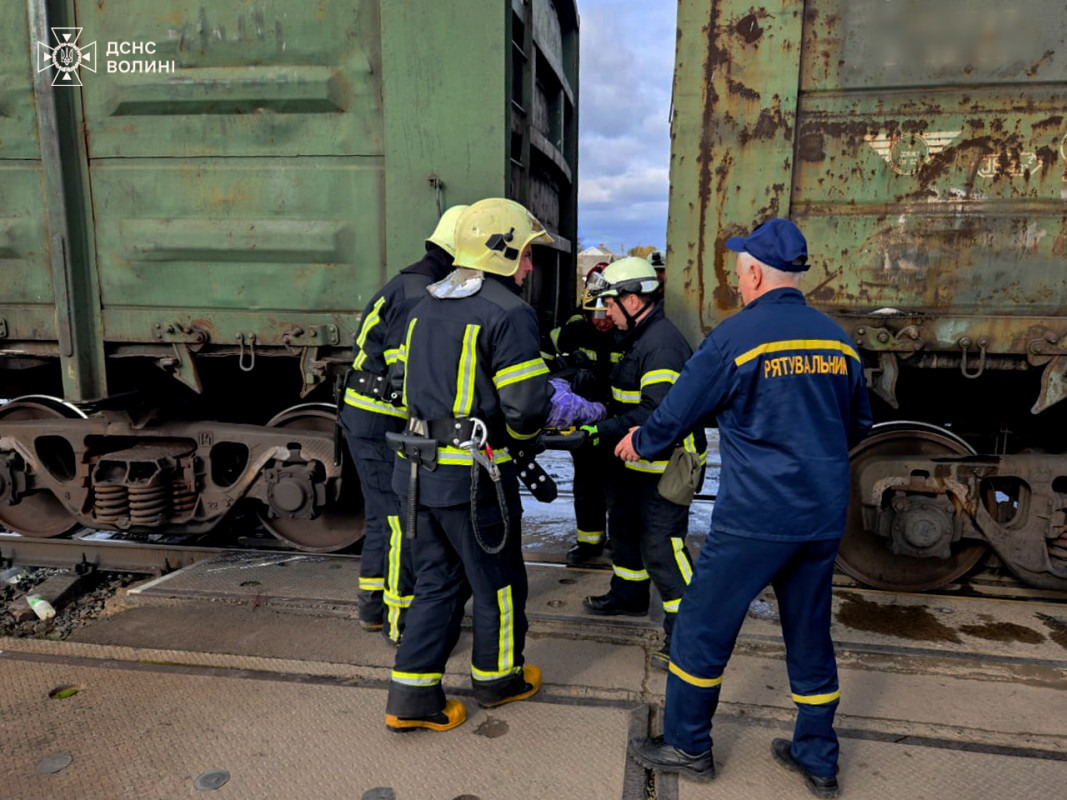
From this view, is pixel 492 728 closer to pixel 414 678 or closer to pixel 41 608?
pixel 414 678

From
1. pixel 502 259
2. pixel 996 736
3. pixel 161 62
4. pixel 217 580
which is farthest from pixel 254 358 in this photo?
pixel 996 736

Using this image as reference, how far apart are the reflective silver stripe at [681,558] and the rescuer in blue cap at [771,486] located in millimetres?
758

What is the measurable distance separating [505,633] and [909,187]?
255cm

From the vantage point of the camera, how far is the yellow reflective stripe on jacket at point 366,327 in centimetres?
315

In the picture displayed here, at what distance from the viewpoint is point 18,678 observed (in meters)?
2.93

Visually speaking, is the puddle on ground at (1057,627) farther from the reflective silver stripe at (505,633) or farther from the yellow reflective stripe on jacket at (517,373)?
the yellow reflective stripe on jacket at (517,373)

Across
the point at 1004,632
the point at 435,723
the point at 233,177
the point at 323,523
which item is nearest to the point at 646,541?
the point at 435,723

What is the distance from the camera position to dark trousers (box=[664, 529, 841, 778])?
2205 mm

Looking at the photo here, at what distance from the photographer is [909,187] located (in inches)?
127

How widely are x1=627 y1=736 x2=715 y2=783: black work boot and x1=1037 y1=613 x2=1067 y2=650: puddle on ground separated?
195 cm

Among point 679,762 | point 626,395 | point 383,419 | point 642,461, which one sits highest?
point 626,395

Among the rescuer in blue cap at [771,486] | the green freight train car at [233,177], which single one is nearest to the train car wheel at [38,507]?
the green freight train car at [233,177]

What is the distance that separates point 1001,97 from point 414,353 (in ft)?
→ 8.85

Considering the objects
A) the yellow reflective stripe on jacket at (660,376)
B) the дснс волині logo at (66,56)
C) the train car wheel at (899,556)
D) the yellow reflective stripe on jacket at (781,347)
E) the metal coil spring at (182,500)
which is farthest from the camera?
the metal coil spring at (182,500)
